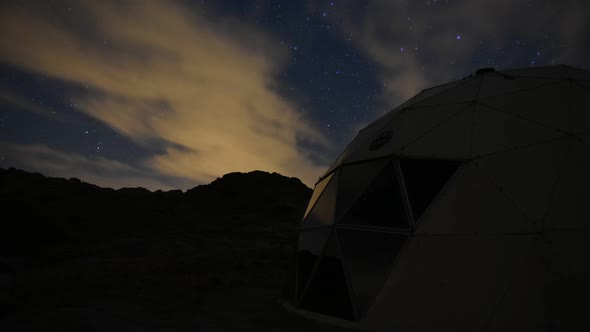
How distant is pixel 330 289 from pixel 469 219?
3199 millimetres

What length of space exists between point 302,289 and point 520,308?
4.50 m

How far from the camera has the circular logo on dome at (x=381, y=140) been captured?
7.90 m

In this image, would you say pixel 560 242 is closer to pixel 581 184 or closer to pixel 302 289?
pixel 581 184

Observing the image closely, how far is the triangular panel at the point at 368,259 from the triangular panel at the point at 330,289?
24cm

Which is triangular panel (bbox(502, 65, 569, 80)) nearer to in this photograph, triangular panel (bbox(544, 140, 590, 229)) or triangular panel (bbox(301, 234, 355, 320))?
triangular panel (bbox(544, 140, 590, 229))

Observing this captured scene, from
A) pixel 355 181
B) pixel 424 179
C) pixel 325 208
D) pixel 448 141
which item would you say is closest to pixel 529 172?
pixel 448 141

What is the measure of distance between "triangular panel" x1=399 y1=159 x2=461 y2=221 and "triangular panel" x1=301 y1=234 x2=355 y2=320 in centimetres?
197

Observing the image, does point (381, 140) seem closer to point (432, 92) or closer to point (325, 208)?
point (325, 208)

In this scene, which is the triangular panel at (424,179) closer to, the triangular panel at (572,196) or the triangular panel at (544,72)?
the triangular panel at (572,196)

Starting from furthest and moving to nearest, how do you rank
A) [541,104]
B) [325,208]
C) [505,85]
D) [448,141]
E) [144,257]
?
1. [144,257]
2. [325,208]
3. [505,85]
4. [448,141]
5. [541,104]

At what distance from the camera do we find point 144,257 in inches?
729

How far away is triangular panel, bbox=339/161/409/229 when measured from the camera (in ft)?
20.8

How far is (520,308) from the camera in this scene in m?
4.61

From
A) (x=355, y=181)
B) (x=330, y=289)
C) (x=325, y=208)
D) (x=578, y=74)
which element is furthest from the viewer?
(x=325, y=208)
